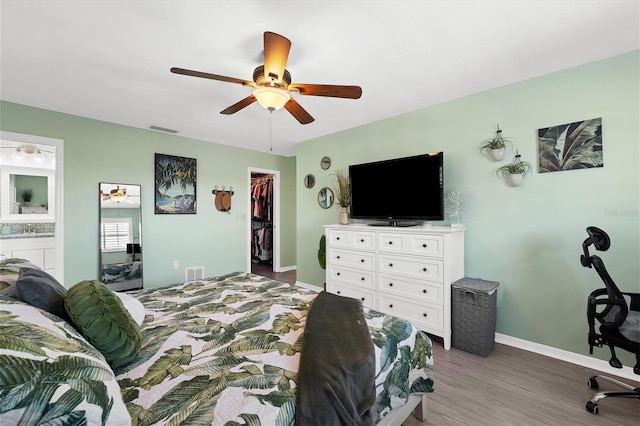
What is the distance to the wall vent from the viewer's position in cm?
452

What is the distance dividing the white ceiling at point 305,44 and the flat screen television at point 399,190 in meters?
0.73

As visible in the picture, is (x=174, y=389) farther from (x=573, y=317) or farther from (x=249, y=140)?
(x=249, y=140)

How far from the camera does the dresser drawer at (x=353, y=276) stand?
10.5 ft

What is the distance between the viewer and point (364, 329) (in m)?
1.40

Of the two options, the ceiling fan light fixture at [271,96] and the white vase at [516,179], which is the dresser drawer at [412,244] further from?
the ceiling fan light fixture at [271,96]

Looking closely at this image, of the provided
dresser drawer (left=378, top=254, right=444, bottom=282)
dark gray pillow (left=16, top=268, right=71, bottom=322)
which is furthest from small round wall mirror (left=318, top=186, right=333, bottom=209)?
dark gray pillow (left=16, top=268, right=71, bottom=322)

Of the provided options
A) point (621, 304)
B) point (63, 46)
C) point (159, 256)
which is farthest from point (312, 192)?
point (621, 304)

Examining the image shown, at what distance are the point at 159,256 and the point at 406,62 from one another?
4176 millimetres

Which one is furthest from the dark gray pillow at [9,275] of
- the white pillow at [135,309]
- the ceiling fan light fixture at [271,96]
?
the ceiling fan light fixture at [271,96]

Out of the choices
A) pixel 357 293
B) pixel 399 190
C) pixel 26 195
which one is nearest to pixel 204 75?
pixel 399 190

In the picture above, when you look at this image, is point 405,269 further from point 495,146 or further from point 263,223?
point 263,223

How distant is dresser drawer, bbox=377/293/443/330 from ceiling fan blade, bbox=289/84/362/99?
208 cm

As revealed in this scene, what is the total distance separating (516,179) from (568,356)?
159cm

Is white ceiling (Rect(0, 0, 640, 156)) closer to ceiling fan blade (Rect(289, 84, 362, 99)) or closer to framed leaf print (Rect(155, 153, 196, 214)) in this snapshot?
ceiling fan blade (Rect(289, 84, 362, 99))
